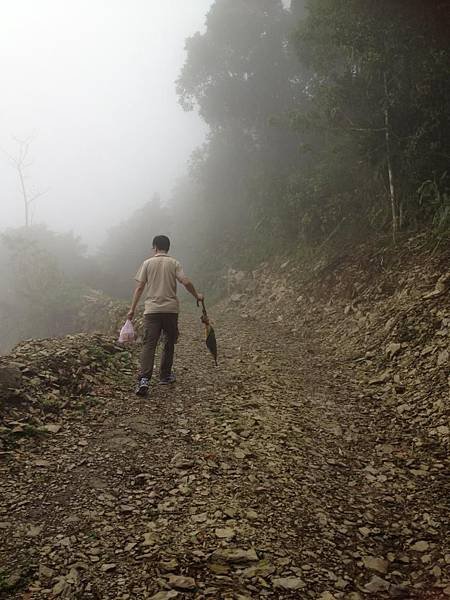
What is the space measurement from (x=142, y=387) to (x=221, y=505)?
3002 mm

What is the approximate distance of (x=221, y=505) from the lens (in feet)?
12.4

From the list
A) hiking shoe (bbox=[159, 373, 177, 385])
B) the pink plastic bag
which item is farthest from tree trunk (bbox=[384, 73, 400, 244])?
the pink plastic bag

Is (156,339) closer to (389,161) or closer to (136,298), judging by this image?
(136,298)

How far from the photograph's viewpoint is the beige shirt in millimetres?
6797

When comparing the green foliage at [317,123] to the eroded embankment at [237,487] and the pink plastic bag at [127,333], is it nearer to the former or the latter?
the eroded embankment at [237,487]

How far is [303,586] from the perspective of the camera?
287 cm

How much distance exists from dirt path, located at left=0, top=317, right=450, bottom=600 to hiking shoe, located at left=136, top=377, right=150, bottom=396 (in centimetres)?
22

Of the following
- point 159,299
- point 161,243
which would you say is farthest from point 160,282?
point 161,243

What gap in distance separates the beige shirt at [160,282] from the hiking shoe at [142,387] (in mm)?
1133

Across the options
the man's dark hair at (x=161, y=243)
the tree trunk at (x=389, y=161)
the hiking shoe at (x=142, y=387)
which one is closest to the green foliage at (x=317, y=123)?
the tree trunk at (x=389, y=161)

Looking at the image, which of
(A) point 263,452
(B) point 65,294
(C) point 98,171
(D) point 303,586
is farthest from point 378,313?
(C) point 98,171

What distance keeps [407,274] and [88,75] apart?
15837 centimetres

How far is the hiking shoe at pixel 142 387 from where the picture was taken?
6410mm

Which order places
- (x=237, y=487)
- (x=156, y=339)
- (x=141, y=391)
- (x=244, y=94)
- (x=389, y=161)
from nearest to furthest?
(x=237, y=487) → (x=141, y=391) → (x=156, y=339) → (x=389, y=161) → (x=244, y=94)
